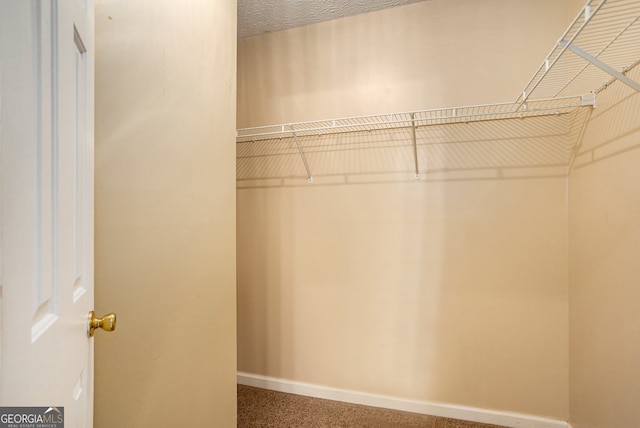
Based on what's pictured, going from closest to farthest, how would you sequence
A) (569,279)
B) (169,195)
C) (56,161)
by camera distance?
1. (56,161)
2. (169,195)
3. (569,279)

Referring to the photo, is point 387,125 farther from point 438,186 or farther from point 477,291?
point 477,291

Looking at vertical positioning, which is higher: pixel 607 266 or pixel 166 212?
pixel 166 212

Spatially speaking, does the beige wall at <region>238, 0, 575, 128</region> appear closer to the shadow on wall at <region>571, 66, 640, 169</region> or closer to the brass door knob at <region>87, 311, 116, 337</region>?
the shadow on wall at <region>571, 66, 640, 169</region>

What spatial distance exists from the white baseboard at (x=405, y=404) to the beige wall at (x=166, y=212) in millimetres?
902

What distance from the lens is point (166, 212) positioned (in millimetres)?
1042

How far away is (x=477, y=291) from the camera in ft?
6.23

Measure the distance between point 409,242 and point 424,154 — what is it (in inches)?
22.8

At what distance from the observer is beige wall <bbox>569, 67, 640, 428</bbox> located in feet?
3.95

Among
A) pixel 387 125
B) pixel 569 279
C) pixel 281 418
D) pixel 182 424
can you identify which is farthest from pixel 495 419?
pixel 387 125

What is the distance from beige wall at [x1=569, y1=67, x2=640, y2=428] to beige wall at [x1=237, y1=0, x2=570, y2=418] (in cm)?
13

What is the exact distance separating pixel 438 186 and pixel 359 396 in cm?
150

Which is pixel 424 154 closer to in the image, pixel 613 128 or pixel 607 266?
pixel 613 128

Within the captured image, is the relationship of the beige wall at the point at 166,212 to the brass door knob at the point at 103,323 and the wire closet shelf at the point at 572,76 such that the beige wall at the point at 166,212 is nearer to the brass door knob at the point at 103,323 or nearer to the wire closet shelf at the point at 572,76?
the brass door knob at the point at 103,323

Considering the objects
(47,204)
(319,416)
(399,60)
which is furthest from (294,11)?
(319,416)
